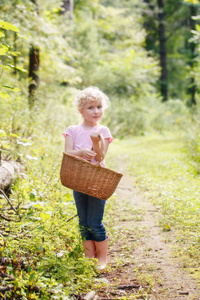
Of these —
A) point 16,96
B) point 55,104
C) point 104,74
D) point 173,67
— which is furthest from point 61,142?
point 173,67

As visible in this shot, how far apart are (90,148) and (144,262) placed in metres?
1.35

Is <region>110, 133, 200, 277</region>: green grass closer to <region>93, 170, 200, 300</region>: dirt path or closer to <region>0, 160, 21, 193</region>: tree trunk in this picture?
<region>93, 170, 200, 300</region>: dirt path

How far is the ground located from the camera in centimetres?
278

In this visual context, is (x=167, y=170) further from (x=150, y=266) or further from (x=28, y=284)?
(x=28, y=284)

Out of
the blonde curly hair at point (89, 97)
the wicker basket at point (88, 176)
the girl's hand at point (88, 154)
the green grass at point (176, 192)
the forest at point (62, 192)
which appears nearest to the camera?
the forest at point (62, 192)

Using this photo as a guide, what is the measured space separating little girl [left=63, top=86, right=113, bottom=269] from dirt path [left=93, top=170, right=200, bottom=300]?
0.94ft

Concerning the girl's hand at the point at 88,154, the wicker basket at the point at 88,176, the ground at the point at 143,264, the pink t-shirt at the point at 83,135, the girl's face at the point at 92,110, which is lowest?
the ground at the point at 143,264

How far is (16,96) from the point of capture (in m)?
6.34

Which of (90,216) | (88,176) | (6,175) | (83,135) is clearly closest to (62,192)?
(6,175)

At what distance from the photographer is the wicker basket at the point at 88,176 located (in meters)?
2.91

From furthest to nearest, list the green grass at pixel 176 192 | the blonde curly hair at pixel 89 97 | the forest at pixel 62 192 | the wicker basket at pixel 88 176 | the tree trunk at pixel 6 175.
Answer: the tree trunk at pixel 6 175 → the green grass at pixel 176 192 → the blonde curly hair at pixel 89 97 → the wicker basket at pixel 88 176 → the forest at pixel 62 192

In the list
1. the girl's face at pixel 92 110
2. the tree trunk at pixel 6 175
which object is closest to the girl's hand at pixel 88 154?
the girl's face at pixel 92 110

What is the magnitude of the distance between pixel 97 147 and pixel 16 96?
3839mm

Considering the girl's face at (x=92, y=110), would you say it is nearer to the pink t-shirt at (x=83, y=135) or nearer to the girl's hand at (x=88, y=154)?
the pink t-shirt at (x=83, y=135)
